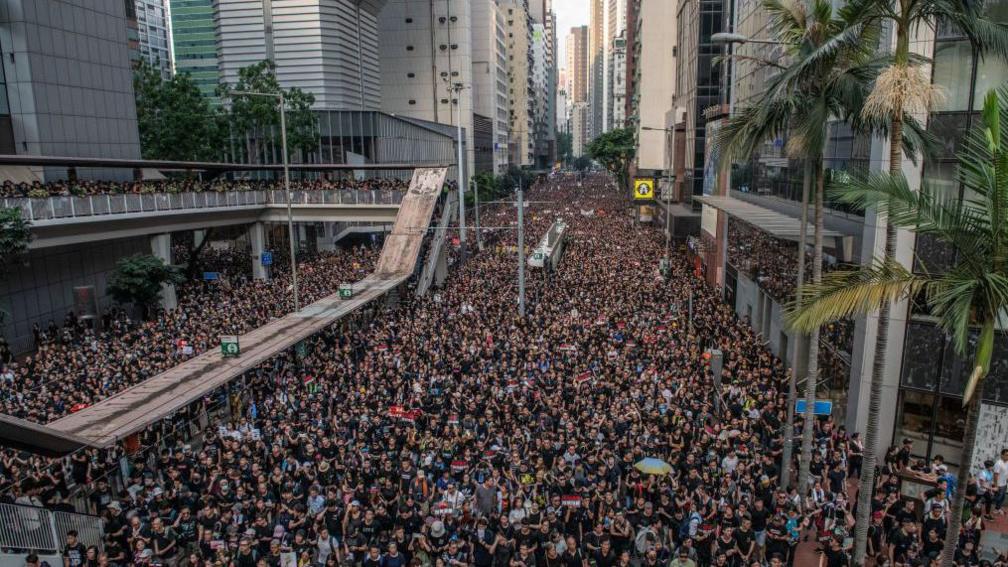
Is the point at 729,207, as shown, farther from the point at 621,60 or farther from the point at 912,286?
the point at 621,60

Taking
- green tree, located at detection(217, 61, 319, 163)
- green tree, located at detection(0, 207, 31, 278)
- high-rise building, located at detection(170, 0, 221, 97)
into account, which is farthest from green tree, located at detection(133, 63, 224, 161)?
high-rise building, located at detection(170, 0, 221, 97)

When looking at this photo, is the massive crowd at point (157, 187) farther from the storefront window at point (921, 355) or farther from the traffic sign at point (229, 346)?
the storefront window at point (921, 355)

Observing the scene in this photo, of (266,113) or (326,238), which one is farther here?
(326,238)

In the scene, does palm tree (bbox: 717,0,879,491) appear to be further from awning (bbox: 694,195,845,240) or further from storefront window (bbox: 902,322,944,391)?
awning (bbox: 694,195,845,240)

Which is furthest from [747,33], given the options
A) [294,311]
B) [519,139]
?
[519,139]

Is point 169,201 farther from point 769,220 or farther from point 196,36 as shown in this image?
point 196,36

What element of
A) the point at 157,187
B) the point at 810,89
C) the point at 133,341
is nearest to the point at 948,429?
the point at 810,89

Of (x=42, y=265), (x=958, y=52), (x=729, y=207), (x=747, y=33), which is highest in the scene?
(x=747, y=33)
